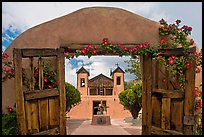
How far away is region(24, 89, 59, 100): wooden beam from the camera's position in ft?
15.1

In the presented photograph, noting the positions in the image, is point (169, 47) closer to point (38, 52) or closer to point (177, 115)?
point (177, 115)

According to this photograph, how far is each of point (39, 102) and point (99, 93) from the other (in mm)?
21490

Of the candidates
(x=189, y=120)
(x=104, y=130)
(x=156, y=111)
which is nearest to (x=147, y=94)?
(x=156, y=111)

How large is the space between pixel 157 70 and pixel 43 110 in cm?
265

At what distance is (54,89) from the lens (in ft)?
15.9

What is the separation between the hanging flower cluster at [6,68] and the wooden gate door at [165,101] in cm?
300

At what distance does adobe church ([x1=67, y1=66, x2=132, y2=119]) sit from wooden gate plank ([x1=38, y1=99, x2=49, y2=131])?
18396mm

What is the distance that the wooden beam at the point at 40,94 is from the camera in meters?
4.60

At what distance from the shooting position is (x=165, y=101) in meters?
5.02

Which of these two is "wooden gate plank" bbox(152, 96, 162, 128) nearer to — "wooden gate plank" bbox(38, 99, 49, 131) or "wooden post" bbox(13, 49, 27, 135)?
"wooden gate plank" bbox(38, 99, 49, 131)

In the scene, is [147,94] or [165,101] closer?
[165,101]

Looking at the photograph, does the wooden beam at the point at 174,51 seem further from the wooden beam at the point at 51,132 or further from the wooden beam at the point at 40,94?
the wooden beam at the point at 51,132

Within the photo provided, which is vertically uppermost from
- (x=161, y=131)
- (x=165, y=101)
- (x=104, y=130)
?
(x=165, y=101)

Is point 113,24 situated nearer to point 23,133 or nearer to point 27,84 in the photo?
point 27,84
